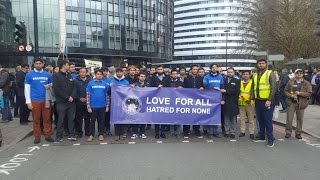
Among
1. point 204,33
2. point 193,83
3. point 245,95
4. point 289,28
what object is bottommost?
point 245,95

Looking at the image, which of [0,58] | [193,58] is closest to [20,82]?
[0,58]

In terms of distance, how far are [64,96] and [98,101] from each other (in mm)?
847

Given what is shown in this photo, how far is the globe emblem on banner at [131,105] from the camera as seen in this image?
10344mm

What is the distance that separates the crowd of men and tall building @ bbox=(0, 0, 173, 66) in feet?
150

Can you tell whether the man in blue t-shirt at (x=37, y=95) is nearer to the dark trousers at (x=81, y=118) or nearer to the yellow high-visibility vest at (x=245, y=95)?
the dark trousers at (x=81, y=118)

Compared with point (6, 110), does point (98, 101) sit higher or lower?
higher

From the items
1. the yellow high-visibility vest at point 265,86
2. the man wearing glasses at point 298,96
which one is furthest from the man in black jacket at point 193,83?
the man wearing glasses at point 298,96

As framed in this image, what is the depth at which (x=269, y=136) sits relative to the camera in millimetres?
9180

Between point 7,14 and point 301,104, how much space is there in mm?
52409

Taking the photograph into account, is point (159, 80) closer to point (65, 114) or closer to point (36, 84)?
point (65, 114)

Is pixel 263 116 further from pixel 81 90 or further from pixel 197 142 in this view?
pixel 81 90

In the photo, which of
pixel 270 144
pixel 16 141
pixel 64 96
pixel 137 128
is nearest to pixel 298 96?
pixel 270 144

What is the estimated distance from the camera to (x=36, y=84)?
9828 millimetres

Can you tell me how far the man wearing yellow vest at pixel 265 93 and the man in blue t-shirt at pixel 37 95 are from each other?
5174 mm
